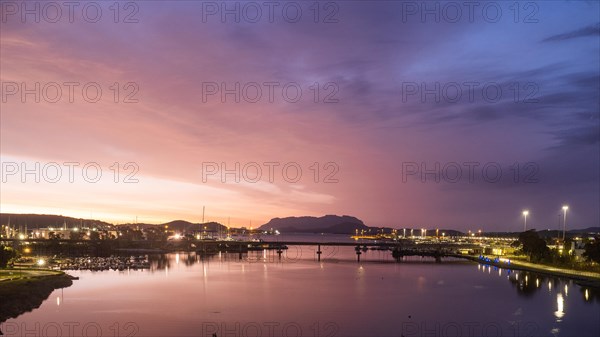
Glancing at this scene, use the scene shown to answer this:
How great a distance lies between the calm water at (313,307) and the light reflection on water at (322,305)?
0.35 ft

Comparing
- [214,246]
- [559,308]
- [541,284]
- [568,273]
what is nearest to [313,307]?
[559,308]

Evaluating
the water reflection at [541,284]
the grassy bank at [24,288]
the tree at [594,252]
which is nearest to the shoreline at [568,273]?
the water reflection at [541,284]

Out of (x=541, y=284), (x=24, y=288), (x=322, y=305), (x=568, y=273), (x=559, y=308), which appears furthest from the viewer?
(x=568, y=273)

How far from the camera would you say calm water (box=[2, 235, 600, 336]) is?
49.6m

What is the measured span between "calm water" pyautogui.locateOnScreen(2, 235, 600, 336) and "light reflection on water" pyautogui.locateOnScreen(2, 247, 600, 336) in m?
0.11

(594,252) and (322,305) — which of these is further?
(594,252)

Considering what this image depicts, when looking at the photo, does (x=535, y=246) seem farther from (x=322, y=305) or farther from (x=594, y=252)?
(x=322, y=305)

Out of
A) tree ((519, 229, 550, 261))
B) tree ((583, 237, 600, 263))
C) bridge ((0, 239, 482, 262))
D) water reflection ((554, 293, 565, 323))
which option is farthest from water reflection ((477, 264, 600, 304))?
bridge ((0, 239, 482, 262))

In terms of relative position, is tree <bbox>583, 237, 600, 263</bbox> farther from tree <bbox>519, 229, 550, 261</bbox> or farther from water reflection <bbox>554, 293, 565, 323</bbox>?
tree <bbox>519, 229, 550, 261</bbox>

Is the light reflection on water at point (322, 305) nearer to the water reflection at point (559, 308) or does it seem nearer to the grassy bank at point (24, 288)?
the water reflection at point (559, 308)

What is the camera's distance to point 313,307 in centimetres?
→ 6253

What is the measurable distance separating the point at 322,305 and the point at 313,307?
66.4 inches

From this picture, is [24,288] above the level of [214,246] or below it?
above

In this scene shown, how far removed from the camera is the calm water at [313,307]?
49.6 meters
